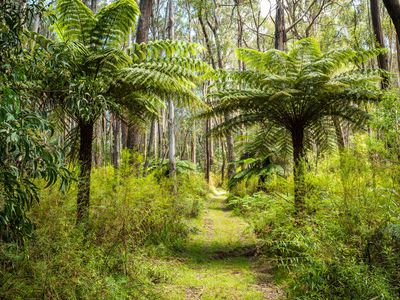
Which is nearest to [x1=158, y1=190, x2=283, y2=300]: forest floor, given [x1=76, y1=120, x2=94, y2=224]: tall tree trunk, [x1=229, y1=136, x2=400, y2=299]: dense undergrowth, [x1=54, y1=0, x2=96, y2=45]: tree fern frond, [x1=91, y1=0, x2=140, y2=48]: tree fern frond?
[x1=229, y1=136, x2=400, y2=299]: dense undergrowth

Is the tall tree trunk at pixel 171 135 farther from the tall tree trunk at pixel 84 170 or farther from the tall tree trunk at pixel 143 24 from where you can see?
the tall tree trunk at pixel 84 170

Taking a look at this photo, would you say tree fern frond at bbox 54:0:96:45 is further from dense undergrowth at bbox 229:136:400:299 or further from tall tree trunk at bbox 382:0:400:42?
dense undergrowth at bbox 229:136:400:299

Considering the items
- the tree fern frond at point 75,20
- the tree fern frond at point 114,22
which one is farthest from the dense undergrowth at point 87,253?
the tree fern frond at point 75,20

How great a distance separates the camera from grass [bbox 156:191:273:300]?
436 centimetres

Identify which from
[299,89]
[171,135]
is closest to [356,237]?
[299,89]

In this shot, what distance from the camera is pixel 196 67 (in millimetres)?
5223

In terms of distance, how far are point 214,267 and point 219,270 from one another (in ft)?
0.62

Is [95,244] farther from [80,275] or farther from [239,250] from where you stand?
[239,250]

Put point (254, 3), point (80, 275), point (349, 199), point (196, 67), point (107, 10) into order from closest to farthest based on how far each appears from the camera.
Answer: point (80, 275)
point (349, 199)
point (107, 10)
point (196, 67)
point (254, 3)

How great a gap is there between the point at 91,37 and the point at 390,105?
4423mm

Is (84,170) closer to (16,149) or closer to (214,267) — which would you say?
(16,149)

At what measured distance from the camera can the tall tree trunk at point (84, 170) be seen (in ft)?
14.4

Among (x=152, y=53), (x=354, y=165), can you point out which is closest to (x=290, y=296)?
(x=354, y=165)

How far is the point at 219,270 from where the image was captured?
5.41m
